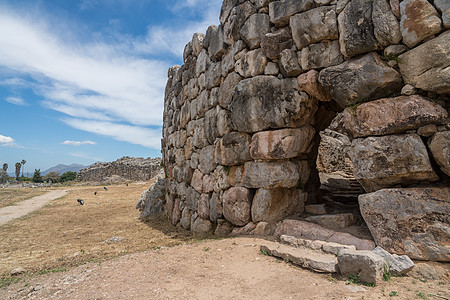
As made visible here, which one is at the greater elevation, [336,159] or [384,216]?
[336,159]

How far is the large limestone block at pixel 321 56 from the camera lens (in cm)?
420

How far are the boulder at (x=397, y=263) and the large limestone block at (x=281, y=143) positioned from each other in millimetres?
2175

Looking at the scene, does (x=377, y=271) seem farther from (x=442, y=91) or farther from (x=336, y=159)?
(x=336, y=159)

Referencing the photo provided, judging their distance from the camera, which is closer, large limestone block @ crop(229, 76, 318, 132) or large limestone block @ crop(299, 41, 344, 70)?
large limestone block @ crop(299, 41, 344, 70)

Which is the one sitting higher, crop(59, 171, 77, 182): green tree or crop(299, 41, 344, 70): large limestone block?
crop(299, 41, 344, 70): large limestone block

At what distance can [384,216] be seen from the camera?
349cm

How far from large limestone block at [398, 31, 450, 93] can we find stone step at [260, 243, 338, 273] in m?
2.41

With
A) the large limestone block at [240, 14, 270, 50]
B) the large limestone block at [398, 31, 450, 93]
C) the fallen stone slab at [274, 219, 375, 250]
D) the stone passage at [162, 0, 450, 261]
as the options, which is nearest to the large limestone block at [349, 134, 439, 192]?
the stone passage at [162, 0, 450, 261]

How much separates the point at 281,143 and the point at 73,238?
592 cm

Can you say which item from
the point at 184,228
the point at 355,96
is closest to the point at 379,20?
the point at 355,96

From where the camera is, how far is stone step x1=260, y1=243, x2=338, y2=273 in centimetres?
318

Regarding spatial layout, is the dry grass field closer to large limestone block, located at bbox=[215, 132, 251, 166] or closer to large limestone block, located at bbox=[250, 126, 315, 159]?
large limestone block, located at bbox=[215, 132, 251, 166]

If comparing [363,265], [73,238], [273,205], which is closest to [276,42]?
[273,205]

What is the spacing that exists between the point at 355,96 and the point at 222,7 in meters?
4.14
